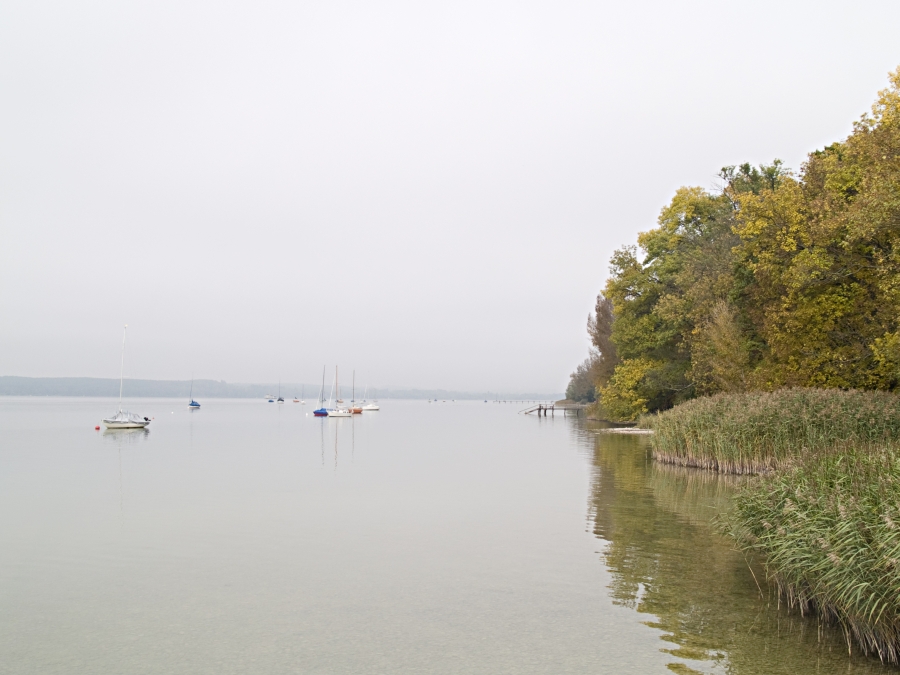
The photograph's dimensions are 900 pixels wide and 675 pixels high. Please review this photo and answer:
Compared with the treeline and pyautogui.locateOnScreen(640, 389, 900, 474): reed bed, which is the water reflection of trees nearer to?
pyautogui.locateOnScreen(640, 389, 900, 474): reed bed

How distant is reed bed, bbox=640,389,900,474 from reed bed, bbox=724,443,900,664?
9000mm

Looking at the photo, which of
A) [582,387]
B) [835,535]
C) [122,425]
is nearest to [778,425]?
[835,535]

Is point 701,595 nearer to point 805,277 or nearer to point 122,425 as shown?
point 805,277

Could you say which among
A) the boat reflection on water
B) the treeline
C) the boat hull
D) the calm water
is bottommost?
the boat hull

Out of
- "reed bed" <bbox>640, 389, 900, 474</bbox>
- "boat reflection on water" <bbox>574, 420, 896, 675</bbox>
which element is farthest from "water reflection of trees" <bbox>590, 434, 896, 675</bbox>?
"reed bed" <bbox>640, 389, 900, 474</bbox>

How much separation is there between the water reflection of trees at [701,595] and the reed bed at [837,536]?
418 mm

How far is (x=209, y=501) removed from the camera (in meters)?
23.1

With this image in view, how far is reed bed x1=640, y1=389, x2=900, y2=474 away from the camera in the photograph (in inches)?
886

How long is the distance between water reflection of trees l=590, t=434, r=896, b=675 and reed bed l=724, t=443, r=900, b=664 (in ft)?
1.37

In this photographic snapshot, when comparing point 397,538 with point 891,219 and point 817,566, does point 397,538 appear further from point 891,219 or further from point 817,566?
point 891,219

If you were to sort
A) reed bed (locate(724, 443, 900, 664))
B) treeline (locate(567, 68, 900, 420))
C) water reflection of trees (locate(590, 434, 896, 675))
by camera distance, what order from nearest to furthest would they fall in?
reed bed (locate(724, 443, 900, 664)), water reflection of trees (locate(590, 434, 896, 675)), treeline (locate(567, 68, 900, 420))

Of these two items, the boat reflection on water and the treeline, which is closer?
the boat reflection on water

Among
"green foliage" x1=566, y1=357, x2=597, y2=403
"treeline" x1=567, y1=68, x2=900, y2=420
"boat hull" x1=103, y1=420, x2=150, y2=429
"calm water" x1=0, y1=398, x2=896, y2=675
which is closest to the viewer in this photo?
"calm water" x1=0, y1=398, x2=896, y2=675

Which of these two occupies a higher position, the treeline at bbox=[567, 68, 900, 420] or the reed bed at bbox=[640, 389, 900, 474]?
the treeline at bbox=[567, 68, 900, 420]
